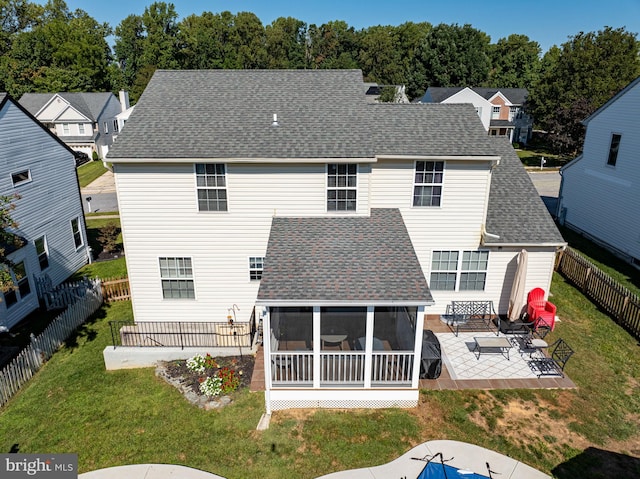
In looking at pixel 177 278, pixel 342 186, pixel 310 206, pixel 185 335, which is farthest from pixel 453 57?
pixel 185 335

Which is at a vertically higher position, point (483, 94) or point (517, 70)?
point (517, 70)

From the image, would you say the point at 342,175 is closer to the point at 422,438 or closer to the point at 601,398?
the point at 422,438

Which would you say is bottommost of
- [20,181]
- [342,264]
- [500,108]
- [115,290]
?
[115,290]

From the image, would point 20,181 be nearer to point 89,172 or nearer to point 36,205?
point 36,205

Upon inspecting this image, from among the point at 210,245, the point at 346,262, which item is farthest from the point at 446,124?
the point at 210,245

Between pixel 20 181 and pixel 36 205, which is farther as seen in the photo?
pixel 36 205

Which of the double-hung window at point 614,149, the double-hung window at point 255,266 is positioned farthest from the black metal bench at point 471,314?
the double-hung window at point 614,149
